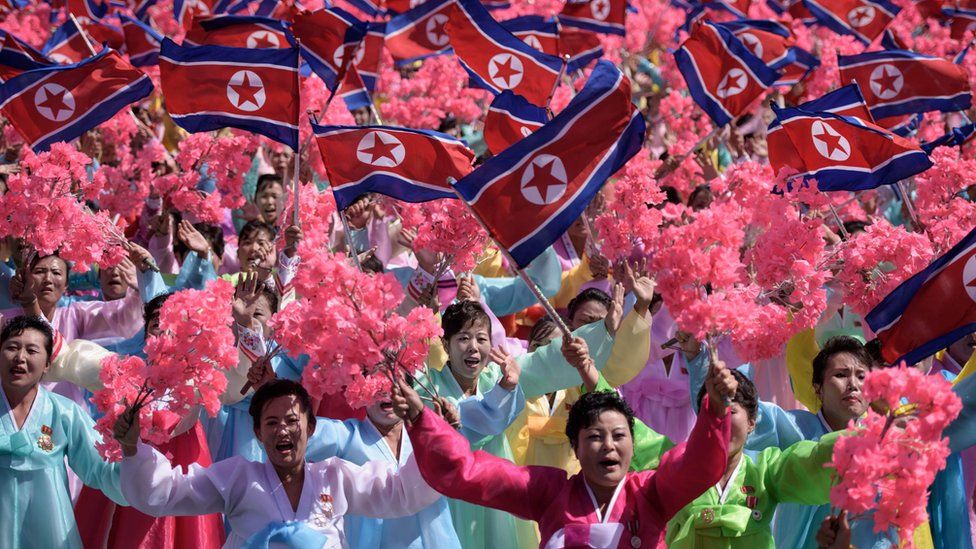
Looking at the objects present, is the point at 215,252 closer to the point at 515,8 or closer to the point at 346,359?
the point at 346,359

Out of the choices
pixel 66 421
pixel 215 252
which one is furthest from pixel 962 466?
pixel 215 252

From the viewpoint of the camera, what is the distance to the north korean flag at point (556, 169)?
223 inches

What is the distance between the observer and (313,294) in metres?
5.04

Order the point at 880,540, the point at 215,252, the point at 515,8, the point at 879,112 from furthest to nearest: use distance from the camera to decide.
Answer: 1. the point at 515,8
2. the point at 879,112
3. the point at 215,252
4. the point at 880,540

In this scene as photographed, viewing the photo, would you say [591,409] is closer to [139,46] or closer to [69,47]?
[139,46]

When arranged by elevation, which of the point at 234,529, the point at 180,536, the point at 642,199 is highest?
the point at 642,199

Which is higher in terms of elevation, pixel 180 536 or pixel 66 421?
pixel 66 421

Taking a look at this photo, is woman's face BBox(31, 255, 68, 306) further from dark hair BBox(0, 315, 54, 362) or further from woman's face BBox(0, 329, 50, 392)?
woman's face BBox(0, 329, 50, 392)

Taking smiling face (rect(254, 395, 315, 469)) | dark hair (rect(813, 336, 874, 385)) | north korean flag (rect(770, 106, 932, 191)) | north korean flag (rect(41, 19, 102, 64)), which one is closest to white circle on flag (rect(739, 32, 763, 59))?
north korean flag (rect(770, 106, 932, 191))

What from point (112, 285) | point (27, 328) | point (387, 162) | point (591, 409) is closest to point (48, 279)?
point (112, 285)

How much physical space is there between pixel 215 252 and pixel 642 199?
11.6 ft

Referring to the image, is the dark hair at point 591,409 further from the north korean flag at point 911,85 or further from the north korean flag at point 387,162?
the north korean flag at point 911,85

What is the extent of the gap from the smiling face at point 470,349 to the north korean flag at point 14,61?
4.36m

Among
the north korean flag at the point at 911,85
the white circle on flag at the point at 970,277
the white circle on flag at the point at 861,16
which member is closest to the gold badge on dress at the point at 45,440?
the white circle on flag at the point at 970,277
